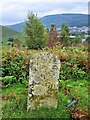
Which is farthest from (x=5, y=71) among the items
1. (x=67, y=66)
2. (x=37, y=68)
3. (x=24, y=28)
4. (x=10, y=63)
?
(x=24, y=28)

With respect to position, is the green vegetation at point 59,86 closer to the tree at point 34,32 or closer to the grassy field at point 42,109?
the grassy field at point 42,109

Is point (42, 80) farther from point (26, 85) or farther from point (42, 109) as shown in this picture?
point (26, 85)

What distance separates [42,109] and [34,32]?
34.3 m

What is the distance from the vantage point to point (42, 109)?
1025cm

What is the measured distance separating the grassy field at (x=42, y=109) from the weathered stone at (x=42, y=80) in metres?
0.27

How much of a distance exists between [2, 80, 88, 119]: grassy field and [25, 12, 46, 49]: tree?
2792 centimetres

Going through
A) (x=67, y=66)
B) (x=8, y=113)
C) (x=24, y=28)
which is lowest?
(x=8, y=113)

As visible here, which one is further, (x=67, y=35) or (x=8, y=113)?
(x=67, y=35)

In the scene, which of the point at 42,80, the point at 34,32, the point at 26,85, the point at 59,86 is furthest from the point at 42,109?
the point at 34,32

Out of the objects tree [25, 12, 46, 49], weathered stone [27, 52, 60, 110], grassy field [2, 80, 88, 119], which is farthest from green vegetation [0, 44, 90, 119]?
tree [25, 12, 46, 49]

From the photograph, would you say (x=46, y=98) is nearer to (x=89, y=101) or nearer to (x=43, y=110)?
(x=43, y=110)

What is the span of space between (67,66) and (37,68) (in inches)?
210

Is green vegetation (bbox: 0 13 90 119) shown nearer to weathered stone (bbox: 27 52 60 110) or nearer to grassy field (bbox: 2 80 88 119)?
grassy field (bbox: 2 80 88 119)

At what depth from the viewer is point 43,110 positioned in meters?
10.2
